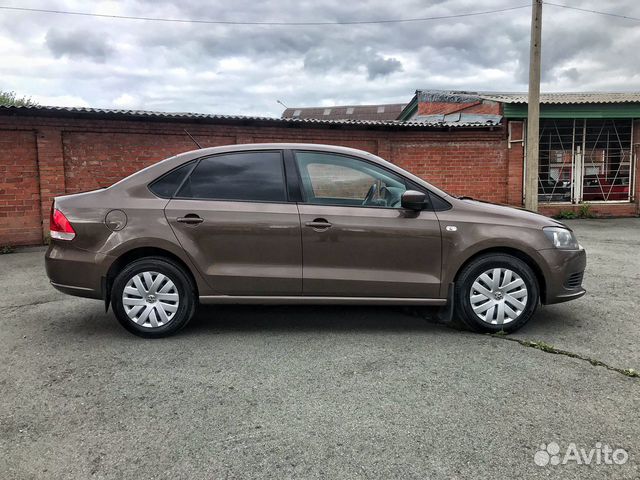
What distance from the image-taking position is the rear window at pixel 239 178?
4.41m

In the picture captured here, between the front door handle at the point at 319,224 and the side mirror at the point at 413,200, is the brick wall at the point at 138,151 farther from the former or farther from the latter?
the side mirror at the point at 413,200

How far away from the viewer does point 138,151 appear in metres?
11.2

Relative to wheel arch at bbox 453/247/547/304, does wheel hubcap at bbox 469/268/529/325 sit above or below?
below

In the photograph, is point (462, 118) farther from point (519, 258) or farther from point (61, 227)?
point (61, 227)

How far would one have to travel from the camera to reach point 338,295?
171 inches

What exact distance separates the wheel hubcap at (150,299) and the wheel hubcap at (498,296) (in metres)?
2.53

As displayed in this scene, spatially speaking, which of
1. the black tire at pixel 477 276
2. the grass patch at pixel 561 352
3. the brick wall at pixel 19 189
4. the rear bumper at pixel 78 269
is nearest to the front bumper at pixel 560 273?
the black tire at pixel 477 276

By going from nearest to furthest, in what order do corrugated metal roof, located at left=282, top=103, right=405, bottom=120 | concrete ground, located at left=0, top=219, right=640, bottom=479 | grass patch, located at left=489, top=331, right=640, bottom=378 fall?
concrete ground, located at left=0, top=219, right=640, bottom=479 < grass patch, located at left=489, top=331, right=640, bottom=378 < corrugated metal roof, located at left=282, top=103, right=405, bottom=120

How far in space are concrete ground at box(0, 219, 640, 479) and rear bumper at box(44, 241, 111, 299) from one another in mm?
458

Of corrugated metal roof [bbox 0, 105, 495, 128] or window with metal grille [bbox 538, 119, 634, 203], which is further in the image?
window with metal grille [bbox 538, 119, 634, 203]

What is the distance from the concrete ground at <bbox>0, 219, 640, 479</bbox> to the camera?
8.27ft

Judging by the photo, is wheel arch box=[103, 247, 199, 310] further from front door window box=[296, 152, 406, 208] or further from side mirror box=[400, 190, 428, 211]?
side mirror box=[400, 190, 428, 211]

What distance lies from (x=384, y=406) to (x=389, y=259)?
4.98 feet

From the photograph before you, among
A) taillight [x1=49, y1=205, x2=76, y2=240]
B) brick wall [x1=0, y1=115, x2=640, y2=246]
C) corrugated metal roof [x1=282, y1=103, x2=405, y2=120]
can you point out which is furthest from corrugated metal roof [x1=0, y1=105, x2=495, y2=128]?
corrugated metal roof [x1=282, y1=103, x2=405, y2=120]
